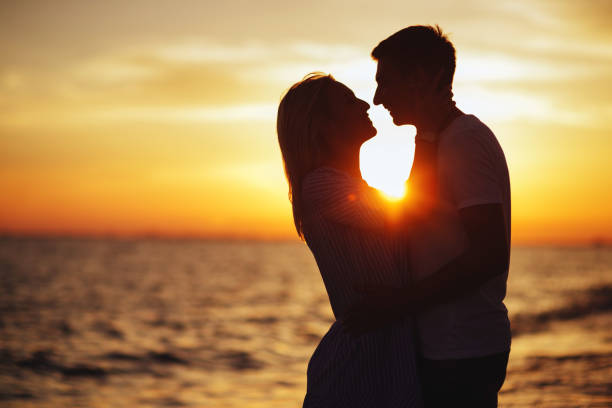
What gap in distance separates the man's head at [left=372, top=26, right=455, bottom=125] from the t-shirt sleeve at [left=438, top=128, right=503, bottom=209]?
0.99 ft

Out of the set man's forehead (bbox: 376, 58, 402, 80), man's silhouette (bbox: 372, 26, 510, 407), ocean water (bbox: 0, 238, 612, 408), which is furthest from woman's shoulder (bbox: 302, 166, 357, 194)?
ocean water (bbox: 0, 238, 612, 408)

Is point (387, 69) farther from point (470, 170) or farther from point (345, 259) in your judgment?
point (345, 259)

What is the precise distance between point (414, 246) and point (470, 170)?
1.37 feet

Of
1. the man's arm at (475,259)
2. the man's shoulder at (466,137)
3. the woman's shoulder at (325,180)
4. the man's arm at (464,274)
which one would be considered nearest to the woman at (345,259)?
the woman's shoulder at (325,180)

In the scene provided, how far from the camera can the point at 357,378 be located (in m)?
2.37

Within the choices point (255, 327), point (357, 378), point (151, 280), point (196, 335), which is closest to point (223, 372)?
point (196, 335)

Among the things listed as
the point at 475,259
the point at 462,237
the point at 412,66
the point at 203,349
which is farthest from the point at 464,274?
the point at 203,349

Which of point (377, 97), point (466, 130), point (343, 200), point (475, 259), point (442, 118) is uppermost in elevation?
point (377, 97)

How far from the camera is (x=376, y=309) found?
2.25 metres

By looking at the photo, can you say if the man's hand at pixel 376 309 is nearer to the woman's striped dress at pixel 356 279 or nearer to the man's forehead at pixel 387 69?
the woman's striped dress at pixel 356 279

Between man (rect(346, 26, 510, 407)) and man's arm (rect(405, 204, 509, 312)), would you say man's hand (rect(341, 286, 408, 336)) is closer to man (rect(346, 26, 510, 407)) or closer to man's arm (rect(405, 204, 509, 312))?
man (rect(346, 26, 510, 407))

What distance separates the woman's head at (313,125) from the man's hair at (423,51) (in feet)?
1.02

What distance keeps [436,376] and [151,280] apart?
40.8 m

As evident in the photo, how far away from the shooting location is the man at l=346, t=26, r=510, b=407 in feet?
6.94
